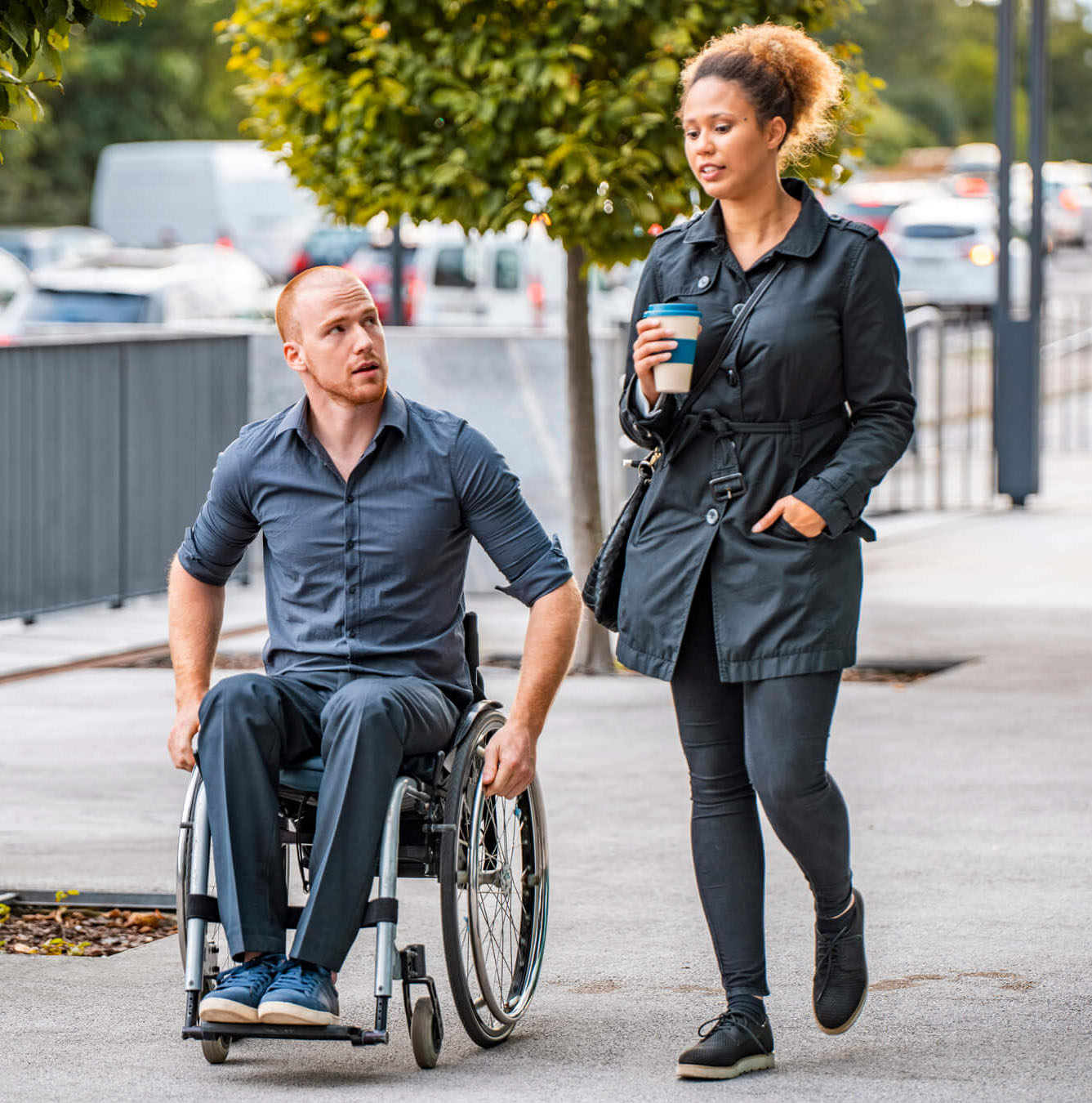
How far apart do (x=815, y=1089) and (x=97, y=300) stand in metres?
15.6

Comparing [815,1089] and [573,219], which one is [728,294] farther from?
[573,219]

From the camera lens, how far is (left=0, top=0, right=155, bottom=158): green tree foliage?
501cm

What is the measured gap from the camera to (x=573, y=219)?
8.38m

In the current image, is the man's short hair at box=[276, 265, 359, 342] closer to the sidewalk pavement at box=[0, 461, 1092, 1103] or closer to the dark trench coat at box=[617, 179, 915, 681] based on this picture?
the dark trench coat at box=[617, 179, 915, 681]

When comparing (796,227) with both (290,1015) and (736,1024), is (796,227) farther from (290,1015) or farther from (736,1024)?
(290,1015)

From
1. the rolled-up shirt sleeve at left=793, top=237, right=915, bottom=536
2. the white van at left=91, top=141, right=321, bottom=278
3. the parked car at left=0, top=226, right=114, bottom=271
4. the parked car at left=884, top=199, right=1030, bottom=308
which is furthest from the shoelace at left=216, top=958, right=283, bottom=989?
the parked car at left=884, top=199, right=1030, bottom=308

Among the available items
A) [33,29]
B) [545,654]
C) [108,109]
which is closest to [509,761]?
[545,654]

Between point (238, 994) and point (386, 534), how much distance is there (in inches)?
36.3

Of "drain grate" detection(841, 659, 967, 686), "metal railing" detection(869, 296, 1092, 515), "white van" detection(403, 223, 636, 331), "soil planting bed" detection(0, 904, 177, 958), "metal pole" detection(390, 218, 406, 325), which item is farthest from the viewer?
"white van" detection(403, 223, 636, 331)

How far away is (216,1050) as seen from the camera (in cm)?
427

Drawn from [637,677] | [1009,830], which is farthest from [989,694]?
[1009,830]

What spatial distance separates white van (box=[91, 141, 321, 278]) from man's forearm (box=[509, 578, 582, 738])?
2930 centimetres

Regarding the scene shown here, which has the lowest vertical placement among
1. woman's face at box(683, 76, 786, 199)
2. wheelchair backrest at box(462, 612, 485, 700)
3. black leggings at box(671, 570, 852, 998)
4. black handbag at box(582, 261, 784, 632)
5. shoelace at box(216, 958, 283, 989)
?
shoelace at box(216, 958, 283, 989)

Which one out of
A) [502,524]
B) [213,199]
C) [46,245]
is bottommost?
[502,524]
